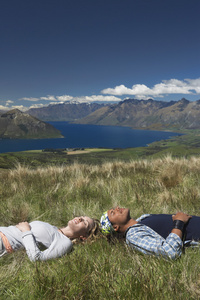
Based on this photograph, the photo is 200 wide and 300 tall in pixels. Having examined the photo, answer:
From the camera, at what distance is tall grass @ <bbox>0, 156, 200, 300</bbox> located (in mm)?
2074

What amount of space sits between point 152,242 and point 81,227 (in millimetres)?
1380

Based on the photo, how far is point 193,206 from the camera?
200 inches

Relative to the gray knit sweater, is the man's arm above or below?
above

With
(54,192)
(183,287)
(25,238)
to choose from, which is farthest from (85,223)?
(54,192)

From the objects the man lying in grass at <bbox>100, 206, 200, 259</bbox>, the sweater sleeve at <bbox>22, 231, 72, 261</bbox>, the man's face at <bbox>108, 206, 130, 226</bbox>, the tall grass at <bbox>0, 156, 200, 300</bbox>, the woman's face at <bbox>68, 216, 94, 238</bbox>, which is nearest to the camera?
the tall grass at <bbox>0, 156, 200, 300</bbox>

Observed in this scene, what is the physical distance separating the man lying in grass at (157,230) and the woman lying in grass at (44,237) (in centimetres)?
42

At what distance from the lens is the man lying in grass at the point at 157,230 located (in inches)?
120

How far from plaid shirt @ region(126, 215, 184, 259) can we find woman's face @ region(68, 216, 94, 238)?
0.78 meters

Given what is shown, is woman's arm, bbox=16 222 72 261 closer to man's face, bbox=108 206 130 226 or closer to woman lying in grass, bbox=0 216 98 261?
woman lying in grass, bbox=0 216 98 261

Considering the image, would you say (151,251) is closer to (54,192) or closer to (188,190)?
(188,190)

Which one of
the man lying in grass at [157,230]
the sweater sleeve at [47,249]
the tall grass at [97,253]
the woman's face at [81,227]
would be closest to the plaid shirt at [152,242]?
the man lying in grass at [157,230]

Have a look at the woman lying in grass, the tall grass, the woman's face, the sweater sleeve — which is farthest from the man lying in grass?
the sweater sleeve

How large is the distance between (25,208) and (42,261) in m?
2.02

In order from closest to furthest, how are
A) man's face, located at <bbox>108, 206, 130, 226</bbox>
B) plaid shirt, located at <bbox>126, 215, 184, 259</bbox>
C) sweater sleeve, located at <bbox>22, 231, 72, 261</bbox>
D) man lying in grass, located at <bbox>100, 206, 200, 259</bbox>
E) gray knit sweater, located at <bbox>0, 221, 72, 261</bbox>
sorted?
plaid shirt, located at <bbox>126, 215, 184, 259</bbox>, man lying in grass, located at <bbox>100, 206, 200, 259</bbox>, sweater sleeve, located at <bbox>22, 231, 72, 261</bbox>, gray knit sweater, located at <bbox>0, 221, 72, 261</bbox>, man's face, located at <bbox>108, 206, 130, 226</bbox>
